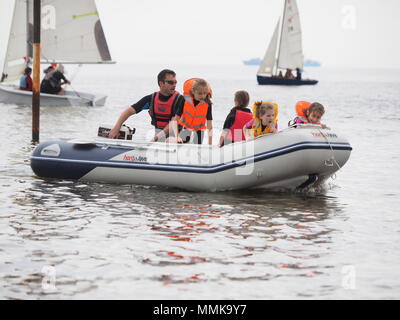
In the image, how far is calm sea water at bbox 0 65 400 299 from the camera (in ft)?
20.3

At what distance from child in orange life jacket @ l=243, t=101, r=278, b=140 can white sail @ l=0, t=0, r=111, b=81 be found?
1943 cm

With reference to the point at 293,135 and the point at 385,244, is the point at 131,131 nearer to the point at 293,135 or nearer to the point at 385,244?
the point at 293,135

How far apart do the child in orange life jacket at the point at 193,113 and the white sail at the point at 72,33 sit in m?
18.8

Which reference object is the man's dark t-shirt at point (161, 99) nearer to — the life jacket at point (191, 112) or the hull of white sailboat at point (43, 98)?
the life jacket at point (191, 112)

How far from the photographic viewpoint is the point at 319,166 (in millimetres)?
10203

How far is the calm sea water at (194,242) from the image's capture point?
6.18 meters

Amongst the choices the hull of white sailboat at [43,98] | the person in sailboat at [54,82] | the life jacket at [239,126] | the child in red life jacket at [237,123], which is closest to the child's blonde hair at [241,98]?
the child in red life jacket at [237,123]

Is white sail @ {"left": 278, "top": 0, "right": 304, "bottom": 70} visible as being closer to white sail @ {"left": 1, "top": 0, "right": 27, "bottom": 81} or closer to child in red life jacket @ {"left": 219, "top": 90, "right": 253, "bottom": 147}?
white sail @ {"left": 1, "top": 0, "right": 27, "bottom": 81}

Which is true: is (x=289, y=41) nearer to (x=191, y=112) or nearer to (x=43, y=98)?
(x=43, y=98)

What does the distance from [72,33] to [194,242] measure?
901 inches

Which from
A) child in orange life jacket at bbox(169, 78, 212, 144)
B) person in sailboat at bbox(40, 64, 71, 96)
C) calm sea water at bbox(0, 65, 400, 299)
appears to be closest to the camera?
calm sea water at bbox(0, 65, 400, 299)

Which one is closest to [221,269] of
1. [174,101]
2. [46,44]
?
[174,101]

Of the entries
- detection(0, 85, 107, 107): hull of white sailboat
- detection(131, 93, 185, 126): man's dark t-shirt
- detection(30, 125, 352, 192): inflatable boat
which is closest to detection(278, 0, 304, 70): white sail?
detection(0, 85, 107, 107): hull of white sailboat
